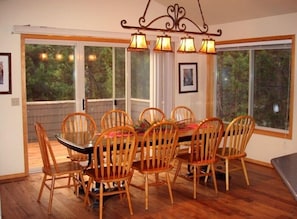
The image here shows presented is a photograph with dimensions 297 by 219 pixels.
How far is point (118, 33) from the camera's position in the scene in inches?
227

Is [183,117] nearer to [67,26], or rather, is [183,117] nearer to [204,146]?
[204,146]

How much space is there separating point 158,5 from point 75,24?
158 centimetres

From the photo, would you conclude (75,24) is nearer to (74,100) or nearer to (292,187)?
(74,100)

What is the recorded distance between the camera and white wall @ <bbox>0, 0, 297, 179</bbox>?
196 inches

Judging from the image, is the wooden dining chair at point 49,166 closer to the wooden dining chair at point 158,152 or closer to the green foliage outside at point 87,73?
the wooden dining chair at point 158,152

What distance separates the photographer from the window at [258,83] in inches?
220

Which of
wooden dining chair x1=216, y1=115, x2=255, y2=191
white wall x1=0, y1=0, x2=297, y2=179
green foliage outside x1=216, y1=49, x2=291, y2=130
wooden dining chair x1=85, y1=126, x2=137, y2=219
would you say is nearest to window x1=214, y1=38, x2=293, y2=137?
green foliage outside x1=216, y1=49, x2=291, y2=130

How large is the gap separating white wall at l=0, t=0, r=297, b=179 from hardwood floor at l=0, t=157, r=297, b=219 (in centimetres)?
62

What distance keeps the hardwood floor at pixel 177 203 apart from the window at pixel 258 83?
1283 millimetres

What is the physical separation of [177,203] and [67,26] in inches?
118

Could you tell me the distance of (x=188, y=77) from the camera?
675cm

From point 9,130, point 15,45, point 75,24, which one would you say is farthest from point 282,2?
point 9,130

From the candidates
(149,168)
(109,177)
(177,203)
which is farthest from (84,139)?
(177,203)

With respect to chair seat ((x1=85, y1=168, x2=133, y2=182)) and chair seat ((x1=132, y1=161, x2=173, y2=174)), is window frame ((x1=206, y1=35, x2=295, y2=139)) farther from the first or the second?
chair seat ((x1=85, y1=168, x2=133, y2=182))
